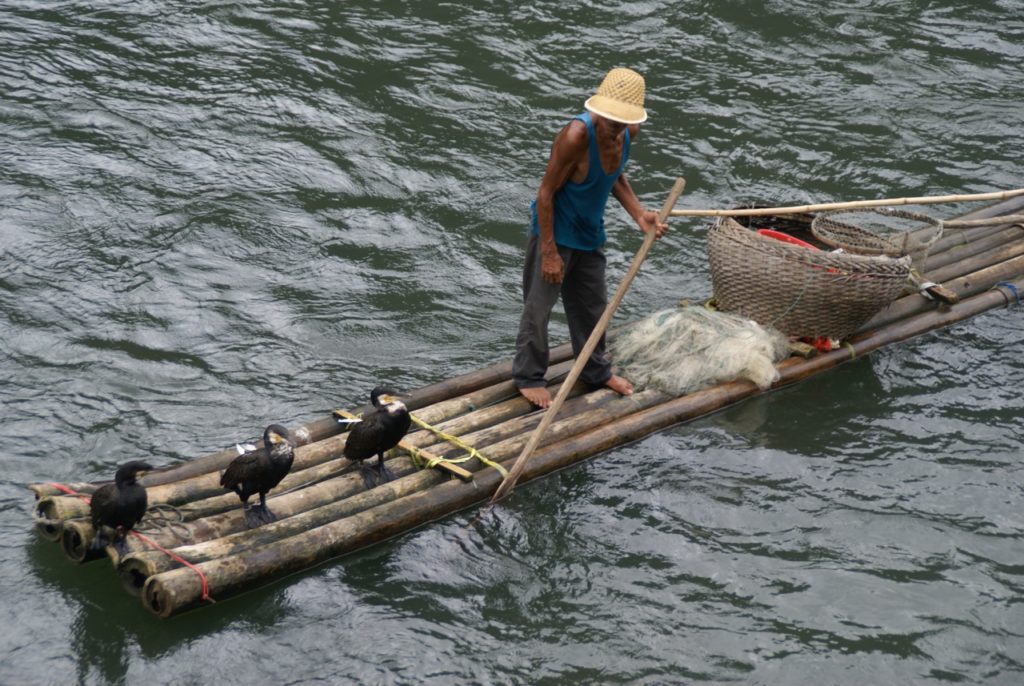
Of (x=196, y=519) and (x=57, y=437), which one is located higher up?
(x=196, y=519)

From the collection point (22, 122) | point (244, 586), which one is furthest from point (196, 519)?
point (22, 122)

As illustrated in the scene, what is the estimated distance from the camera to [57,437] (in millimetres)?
6547

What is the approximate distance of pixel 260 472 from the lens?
5.19 m

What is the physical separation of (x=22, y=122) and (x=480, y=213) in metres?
4.17

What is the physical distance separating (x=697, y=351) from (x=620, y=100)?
1901 mm

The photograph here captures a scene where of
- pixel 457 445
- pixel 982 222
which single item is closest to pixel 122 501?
pixel 457 445

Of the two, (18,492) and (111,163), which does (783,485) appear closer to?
(18,492)

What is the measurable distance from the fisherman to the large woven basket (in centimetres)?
99

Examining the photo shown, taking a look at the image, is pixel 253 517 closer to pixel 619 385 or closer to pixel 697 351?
pixel 619 385

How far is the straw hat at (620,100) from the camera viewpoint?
566 cm

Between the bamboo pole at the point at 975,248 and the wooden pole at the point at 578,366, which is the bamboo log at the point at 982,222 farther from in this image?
the wooden pole at the point at 578,366

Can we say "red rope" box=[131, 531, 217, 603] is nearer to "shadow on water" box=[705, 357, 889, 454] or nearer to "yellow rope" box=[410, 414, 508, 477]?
"yellow rope" box=[410, 414, 508, 477]

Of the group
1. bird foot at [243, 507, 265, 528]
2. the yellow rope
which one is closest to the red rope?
bird foot at [243, 507, 265, 528]

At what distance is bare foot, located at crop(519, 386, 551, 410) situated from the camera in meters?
6.54
